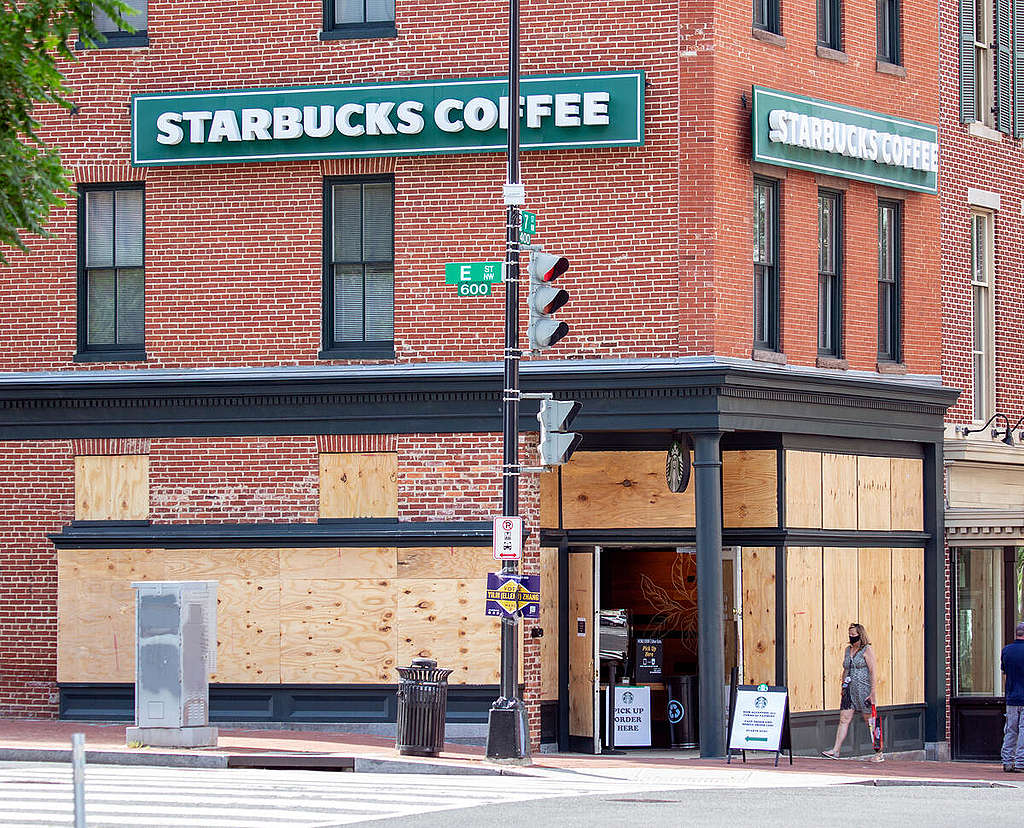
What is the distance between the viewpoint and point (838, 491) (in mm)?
25359

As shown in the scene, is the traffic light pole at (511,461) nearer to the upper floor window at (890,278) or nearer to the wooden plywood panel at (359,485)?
→ the wooden plywood panel at (359,485)

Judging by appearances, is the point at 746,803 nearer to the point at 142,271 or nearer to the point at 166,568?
the point at 166,568

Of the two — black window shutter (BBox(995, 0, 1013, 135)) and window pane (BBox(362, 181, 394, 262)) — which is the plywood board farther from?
black window shutter (BBox(995, 0, 1013, 135))

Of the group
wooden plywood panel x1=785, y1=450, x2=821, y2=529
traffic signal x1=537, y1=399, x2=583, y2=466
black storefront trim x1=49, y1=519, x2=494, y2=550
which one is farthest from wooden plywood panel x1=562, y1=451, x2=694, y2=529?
traffic signal x1=537, y1=399, x2=583, y2=466

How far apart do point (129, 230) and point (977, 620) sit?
13.3 metres

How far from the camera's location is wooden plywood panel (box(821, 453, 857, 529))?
2509cm

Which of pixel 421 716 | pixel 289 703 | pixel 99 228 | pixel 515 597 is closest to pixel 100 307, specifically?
pixel 99 228

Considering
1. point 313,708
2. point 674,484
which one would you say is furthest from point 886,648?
point 313,708

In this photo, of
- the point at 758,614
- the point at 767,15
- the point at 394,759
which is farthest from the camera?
the point at 767,15

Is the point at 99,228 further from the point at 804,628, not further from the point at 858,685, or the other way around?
the point at 858,685

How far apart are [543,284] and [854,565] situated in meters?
7.14

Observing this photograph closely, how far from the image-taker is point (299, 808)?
16484 mm

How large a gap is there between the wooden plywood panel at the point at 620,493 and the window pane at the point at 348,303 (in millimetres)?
3257

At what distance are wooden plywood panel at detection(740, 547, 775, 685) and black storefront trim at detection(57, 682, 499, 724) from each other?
3.33 meters
